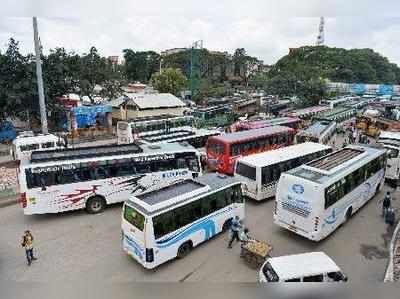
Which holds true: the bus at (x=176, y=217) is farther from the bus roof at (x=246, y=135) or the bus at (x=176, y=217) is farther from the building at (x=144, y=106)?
the building at (x=144, y=106)

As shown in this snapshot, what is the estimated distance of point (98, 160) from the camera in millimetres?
13297

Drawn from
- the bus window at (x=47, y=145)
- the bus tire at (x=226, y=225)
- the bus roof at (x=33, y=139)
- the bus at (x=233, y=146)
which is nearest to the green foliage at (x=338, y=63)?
the bus at (x=233, y=146)

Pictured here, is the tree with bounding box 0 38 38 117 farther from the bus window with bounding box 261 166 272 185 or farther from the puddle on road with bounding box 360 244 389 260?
the puddle on road with bounding box 360 244 389 260

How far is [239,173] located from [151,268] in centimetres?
648

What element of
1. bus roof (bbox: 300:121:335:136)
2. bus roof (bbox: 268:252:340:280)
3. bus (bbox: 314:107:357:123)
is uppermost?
bus (bbox: 314:107:357:123)

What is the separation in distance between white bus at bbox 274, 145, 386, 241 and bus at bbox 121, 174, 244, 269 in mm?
1772

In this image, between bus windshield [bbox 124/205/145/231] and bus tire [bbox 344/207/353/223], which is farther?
bus tire [bbox 344/207/353/223]

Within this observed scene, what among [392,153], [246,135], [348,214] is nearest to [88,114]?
[246,135]

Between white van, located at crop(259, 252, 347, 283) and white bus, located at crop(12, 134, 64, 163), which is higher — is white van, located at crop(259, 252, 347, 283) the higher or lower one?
the lower one

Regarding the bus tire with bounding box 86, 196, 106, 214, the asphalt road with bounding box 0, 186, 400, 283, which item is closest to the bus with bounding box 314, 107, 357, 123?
the asphalt road with bounding box 0, 186, 400, 283

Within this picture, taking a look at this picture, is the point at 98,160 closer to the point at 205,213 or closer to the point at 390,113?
the point at 205,213

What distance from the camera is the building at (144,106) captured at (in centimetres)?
3096

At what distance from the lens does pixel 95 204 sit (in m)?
13.8

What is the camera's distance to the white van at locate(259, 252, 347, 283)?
8227 mm
